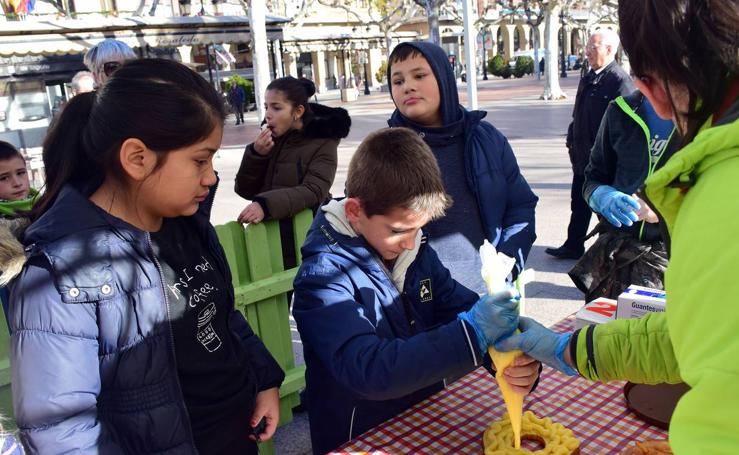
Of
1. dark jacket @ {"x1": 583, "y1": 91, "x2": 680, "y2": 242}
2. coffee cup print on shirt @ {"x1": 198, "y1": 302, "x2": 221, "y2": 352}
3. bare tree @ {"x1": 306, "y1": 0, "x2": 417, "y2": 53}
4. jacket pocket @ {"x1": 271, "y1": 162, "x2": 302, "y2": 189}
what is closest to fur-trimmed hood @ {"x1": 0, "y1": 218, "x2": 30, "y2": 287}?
coffee cup print on shirt @ {"x1": 198, "y1": 302, "x2": 221, "y2": 352}

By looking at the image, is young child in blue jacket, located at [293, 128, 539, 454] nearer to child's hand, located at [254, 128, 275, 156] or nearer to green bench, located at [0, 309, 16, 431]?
green bench, located at [0, 309, 16, 431]

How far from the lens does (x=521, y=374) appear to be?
1495 mm

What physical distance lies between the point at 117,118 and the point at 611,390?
4.90 feet

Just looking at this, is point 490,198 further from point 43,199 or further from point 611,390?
point 43,199

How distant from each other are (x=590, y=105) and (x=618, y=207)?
112 inches

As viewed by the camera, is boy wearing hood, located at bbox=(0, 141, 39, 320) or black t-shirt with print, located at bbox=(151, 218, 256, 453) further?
boy wearing hood, located at bbox=(0, 141, 39, 320)

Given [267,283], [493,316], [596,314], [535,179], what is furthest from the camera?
[535,179]

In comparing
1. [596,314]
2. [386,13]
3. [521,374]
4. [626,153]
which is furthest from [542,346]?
[386,13]

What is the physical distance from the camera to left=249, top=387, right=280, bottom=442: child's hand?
6.05 feet

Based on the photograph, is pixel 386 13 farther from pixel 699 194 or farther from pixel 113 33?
pixel 699 194

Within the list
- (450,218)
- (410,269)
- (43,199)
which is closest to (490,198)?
(450,218)

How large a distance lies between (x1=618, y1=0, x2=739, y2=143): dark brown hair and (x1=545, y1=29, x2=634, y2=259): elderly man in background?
4358 mm

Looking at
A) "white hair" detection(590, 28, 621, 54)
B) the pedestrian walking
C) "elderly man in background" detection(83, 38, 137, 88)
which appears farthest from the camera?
the pedestrian walking

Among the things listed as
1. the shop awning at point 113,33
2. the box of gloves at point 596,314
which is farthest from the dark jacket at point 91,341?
the shop awning at point 113,33
